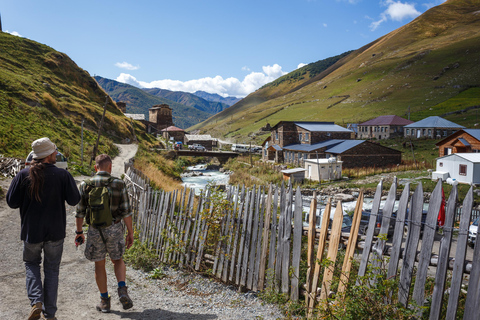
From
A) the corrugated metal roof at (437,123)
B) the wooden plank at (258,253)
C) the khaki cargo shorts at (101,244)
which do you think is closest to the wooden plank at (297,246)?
the wooden plank at (258,253)

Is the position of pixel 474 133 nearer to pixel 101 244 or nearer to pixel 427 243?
pixel 427 243

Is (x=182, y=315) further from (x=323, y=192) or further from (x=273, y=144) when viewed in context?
(x=273, y=144)

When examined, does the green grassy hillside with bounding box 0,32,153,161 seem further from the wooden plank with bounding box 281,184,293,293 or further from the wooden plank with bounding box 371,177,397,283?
the wooden plank with bounding box 371,177,397,283

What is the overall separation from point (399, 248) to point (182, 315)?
10.4 ft

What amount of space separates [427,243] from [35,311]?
466 cm

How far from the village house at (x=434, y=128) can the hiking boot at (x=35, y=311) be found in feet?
233

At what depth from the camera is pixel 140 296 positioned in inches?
223

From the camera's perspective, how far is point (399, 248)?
142 inches

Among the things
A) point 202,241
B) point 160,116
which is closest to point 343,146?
point 202,241

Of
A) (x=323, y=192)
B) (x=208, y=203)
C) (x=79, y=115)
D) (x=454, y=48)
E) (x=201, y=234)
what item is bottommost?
(x=323, y=192)

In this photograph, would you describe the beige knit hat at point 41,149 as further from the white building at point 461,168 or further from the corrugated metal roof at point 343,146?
the corrugated metal roof at point 343,146

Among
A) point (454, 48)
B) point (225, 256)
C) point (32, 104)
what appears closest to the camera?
point (225, 256)

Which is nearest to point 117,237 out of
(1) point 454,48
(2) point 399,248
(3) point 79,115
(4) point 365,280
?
(4) point 365,280

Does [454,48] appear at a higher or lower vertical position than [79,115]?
higher
